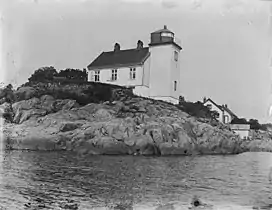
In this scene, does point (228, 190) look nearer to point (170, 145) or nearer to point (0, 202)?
point (0, 202)

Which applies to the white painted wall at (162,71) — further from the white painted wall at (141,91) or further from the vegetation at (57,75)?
the vegetation at (57,75)

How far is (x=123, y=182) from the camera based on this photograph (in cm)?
276

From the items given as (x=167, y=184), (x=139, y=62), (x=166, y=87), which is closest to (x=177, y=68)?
(x=166, y=87)

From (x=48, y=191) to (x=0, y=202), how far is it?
1.32 feet

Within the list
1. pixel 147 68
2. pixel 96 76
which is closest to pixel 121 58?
pixel 147 68

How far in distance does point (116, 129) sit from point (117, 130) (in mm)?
19

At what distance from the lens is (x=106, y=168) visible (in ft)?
11.4

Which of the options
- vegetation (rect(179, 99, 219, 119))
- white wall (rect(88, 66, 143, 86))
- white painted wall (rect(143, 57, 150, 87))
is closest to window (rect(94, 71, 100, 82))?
white wall (rect(88, 66, 143, 86))

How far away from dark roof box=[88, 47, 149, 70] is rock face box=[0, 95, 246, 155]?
514 millimetres

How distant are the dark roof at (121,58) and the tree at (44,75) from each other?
496 millimetres

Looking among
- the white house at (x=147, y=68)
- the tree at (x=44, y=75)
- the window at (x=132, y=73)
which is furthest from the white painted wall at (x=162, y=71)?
the tree at (x=44, y=75)

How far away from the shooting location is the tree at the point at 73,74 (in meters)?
4.69

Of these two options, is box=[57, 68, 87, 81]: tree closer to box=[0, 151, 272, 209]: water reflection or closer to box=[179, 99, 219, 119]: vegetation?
box=[0, 151, 272, 209]: water reflection

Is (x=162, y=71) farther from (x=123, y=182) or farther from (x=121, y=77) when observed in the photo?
(x=123, y=182)
